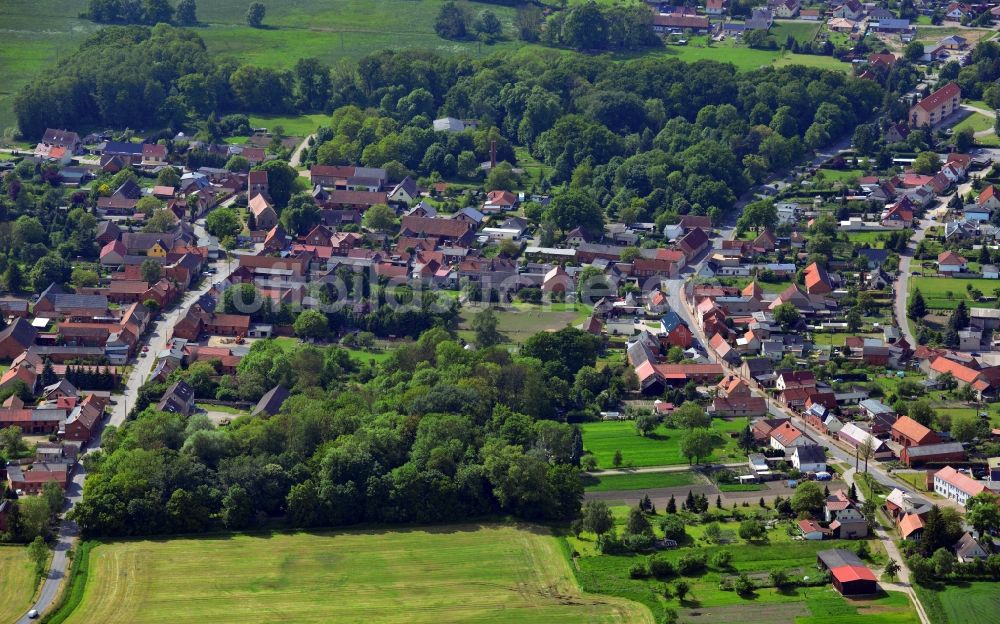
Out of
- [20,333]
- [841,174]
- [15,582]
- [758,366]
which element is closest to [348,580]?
[15,582]

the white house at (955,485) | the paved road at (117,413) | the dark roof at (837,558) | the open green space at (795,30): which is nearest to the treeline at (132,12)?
the paved road at (117,413)

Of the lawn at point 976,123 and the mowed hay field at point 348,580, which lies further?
the lawn at point 976,123

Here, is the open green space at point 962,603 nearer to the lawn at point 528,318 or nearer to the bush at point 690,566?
the bush at point 690,566

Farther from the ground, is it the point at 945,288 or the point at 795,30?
the point at 795,30

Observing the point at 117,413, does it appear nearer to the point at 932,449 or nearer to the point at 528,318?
A: the point at 528,318

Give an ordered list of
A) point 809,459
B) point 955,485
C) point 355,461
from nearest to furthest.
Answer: point 355,461, point 955,485, point 809,459

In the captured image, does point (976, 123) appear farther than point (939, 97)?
No
